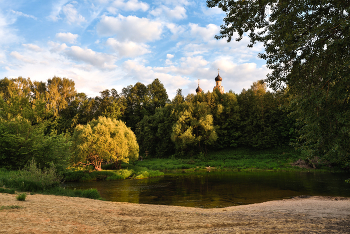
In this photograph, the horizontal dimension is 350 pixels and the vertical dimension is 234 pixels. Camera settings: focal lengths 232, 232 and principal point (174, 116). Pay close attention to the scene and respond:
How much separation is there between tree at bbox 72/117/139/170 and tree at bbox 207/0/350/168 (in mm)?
25585

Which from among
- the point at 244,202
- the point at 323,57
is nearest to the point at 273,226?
the point at 323,57

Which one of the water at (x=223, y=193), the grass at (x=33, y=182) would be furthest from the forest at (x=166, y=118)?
the water at (x=223, y=193)

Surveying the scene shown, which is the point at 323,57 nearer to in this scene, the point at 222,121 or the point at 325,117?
the point at 325,117

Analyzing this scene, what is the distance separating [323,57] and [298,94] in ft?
5.47

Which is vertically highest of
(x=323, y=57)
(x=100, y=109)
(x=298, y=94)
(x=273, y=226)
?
(x=100, y=109)

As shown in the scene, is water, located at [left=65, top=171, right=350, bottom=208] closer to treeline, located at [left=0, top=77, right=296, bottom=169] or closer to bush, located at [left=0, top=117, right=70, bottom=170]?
bush, located at [left=0, top=117, right=70, bottom=170]

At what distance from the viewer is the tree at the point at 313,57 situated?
789 centimetres

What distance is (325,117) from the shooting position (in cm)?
880

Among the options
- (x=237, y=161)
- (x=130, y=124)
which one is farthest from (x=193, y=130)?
(x=130, y=124)

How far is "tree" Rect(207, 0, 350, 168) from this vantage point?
7.89 m

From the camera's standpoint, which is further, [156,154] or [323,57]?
[156,154]

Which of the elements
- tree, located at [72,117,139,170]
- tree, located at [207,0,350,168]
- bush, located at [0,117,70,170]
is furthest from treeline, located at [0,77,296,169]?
tree, located at [207,0,350,168]

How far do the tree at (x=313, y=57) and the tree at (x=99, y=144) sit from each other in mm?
25585

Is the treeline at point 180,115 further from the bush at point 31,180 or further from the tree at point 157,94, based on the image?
the bush at point 31,180
